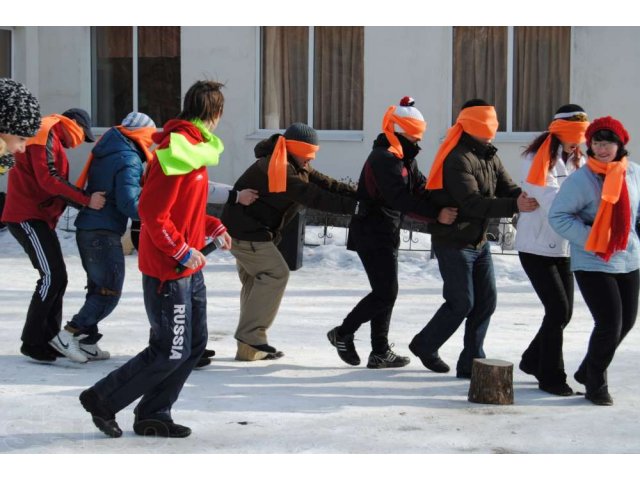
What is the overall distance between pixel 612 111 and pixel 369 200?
8.32 m

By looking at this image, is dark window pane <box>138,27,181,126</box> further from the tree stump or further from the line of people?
the tree stump

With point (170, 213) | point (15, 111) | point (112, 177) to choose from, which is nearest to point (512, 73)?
point (112, 177)

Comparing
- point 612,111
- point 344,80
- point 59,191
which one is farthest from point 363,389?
point 344,80

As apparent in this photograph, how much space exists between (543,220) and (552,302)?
1.65 feet

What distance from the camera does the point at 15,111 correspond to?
4598 mm

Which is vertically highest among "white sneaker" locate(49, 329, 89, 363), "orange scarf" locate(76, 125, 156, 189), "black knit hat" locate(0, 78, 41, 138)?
Answer: "black knit hat" locate(0, 78, 41, 138)

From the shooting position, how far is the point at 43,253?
762 centimetres

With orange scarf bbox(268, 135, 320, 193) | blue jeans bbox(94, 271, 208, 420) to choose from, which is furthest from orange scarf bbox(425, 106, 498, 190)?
blue jeans bbox(94, 271, 208, 420)

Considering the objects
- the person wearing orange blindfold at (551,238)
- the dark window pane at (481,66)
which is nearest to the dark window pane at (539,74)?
the dark window pane at (481,66)

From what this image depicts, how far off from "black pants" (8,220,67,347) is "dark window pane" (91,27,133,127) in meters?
10.3

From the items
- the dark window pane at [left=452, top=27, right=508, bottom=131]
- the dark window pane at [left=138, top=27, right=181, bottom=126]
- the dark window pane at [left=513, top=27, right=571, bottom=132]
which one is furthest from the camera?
the dark window pane at [left=138, top=27, right=181, bottom=126]

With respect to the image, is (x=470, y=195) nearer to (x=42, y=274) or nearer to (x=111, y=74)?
(x=42, y=274)

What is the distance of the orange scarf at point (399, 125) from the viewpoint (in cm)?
754

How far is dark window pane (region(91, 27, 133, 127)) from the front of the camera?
1777cm
